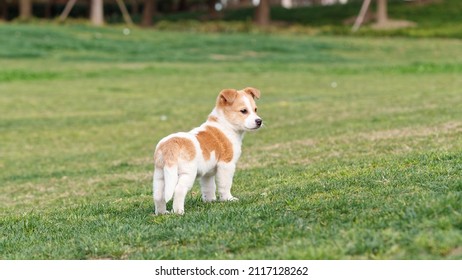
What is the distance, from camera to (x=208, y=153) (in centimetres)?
913

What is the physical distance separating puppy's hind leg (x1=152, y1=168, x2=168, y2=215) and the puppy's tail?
0.21 metres

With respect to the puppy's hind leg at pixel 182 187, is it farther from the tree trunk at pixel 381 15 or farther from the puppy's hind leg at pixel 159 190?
the tree trunk at pixel 381 15

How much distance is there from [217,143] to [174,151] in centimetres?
80

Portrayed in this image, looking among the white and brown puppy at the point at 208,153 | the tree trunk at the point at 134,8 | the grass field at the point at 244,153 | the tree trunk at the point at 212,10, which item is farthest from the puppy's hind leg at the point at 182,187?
the tree trunk at the point at 134,8

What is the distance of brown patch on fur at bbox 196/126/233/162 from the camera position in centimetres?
920

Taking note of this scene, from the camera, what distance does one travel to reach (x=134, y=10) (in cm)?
9156

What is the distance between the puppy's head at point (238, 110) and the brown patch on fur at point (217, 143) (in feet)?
0.62

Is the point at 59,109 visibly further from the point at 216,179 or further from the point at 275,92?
the point at 216,179

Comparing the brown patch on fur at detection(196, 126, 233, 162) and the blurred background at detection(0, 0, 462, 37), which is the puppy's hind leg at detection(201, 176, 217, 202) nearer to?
the brown patch on fur at detection(196, 126, 233, 162)

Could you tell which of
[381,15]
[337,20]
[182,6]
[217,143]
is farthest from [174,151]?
[182,6]

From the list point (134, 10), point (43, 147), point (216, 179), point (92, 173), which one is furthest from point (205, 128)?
point (134, 10)

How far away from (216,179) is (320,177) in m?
2.00

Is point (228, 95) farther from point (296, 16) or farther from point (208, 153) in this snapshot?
point (296, 16)

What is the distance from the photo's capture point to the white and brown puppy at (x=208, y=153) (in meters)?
8.71
